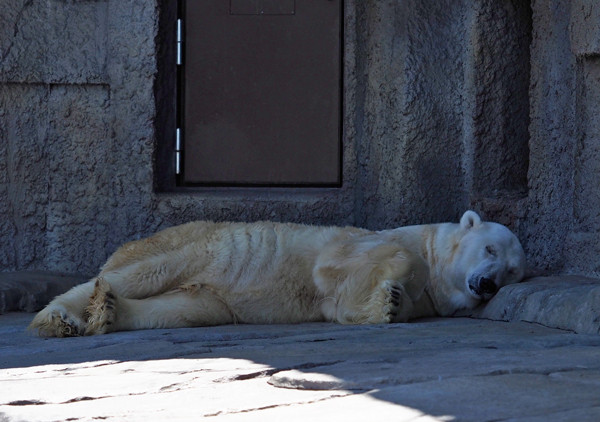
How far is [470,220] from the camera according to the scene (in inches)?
200

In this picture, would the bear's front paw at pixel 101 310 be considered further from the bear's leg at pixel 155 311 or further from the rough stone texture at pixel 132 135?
the rough stone texture at pixel 132 135

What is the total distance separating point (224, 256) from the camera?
5.04 meters

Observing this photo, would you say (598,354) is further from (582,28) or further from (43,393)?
(582,28)

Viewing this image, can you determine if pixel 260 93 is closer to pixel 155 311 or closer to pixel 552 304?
pixel 155 311

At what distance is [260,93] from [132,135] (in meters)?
0.89

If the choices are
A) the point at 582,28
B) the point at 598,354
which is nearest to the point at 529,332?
the point at 598,354

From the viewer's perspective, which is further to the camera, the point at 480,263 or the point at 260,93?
the point at 260,93

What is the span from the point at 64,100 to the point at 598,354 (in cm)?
398

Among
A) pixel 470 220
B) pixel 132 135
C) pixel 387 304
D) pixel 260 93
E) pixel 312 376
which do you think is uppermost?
pixel 260 93

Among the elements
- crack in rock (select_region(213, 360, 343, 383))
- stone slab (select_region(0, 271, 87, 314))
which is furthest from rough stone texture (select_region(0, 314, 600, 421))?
stone slab (select_region(0, 271, 87, 314))

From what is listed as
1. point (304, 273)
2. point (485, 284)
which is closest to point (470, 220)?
point (485, 284)

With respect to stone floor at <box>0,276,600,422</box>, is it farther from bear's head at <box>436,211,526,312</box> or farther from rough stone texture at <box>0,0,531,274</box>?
rough stone texture at <box>0,0,531,274</box>

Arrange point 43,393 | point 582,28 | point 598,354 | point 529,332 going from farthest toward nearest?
point 582,28
point 529,332
point 598,354
point 43,393

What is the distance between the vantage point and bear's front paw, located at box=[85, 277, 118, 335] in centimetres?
432
